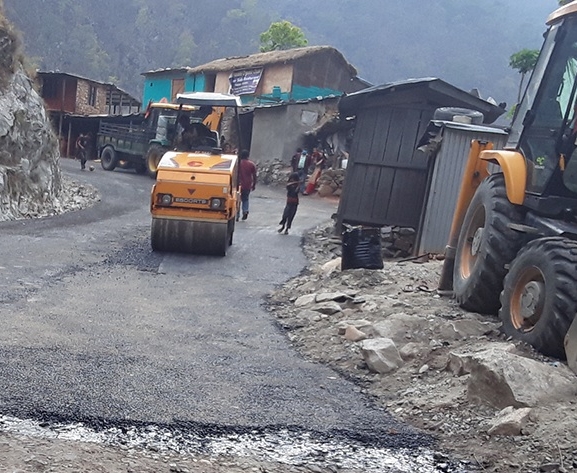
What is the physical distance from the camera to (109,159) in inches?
1105

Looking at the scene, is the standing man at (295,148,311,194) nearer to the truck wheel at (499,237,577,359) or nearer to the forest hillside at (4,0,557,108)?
the truck wheel at (499,237,577,359)

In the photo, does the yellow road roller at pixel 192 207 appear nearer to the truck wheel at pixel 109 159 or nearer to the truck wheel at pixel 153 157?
the truck wheel at pixel 153 157

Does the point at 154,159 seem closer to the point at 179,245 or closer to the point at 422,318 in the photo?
the point at 179,245

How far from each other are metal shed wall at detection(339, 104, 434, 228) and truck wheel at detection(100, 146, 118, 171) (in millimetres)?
15999

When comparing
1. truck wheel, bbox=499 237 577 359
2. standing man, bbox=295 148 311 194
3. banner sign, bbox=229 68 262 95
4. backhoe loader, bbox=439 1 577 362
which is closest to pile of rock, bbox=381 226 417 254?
backhoe loader, bbox=439 1 577 362

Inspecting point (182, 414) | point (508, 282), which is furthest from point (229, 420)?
point (508, 282)

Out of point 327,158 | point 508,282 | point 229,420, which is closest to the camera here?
point 229,420

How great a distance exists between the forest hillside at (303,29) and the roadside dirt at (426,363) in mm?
76207

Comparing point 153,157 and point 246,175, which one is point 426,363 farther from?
point 153,157

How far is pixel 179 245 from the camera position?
10641mm

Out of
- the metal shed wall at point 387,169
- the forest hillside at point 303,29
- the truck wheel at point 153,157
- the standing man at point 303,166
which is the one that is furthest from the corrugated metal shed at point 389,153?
the forest hillside at point 303,29

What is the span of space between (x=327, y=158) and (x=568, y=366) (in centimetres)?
2329

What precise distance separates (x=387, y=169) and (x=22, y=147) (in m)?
8.49

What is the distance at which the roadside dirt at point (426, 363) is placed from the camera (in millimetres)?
3805
